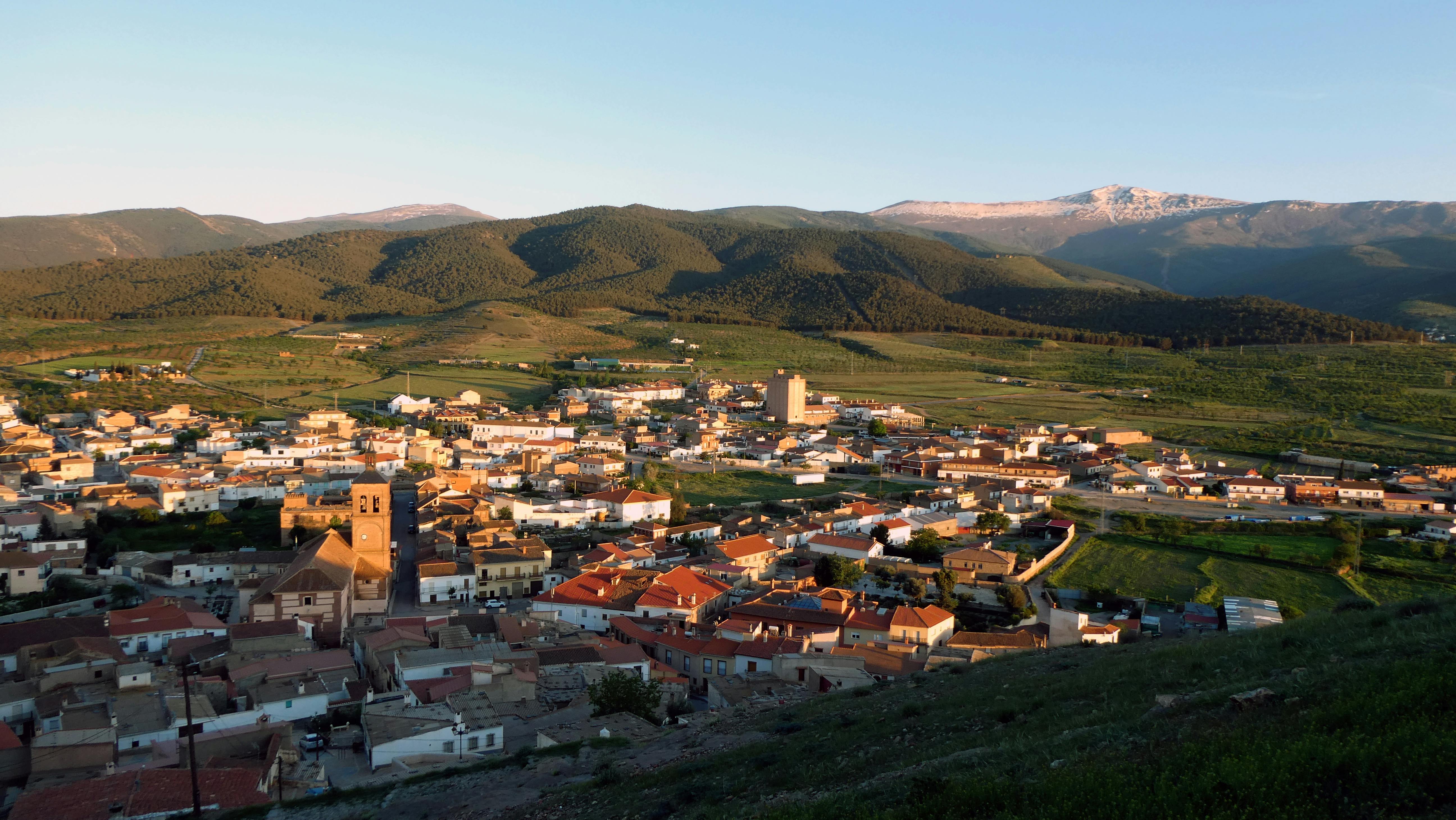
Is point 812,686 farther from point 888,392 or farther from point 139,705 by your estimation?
point 888,392

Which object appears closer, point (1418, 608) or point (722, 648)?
point (1418, 608)

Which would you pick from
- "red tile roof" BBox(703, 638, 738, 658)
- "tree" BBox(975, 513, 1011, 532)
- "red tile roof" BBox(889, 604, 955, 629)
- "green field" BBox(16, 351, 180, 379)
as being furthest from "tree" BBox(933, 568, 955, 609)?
"green field" BBox(16, 351, 180, 379)

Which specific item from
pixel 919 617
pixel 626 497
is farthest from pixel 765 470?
pixel 919 617

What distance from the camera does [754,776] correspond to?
27.6ft

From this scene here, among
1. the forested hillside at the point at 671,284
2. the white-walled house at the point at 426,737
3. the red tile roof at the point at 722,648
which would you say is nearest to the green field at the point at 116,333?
the forested hillside at the point at 671,284

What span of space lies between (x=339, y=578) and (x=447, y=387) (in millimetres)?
40302

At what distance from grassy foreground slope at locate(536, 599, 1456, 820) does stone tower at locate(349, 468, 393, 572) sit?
45.8 feet

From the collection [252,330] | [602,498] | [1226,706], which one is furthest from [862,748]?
[252,330]

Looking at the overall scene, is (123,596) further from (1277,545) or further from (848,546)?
(1277,545)

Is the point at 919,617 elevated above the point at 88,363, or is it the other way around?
the point at 88,363

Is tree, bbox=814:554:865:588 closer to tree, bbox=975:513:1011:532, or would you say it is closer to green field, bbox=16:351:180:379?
tree, bbox=975:513:1011:532

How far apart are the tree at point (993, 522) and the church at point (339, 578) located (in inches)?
696

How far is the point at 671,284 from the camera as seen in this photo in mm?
129000

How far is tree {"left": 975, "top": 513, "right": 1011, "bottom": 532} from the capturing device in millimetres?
30672
